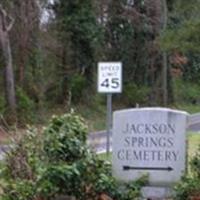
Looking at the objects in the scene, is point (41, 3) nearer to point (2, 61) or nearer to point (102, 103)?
point (2, 61)

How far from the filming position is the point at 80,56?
43938 millimetres

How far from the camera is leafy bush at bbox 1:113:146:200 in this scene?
27.4ft

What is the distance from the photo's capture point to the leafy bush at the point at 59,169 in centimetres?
834

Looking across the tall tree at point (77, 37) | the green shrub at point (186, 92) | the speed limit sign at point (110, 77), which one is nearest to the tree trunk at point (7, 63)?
the tall tree at point (77, 37)

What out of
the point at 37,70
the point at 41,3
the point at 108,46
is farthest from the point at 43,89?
the point at 108,46

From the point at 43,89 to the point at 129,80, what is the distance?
1456cm

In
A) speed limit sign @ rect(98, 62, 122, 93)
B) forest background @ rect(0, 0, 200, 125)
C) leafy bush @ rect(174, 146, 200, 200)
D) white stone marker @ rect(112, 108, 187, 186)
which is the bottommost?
leafy bush @ rect(174, 146, 200, 200)

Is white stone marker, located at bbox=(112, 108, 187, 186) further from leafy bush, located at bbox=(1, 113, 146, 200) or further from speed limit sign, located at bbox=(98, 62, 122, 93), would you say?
speed limit sign, located at bbox=(98, 62, 122, 93)

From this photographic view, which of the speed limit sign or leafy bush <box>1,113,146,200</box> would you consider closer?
leafy bush <box>1,113,146,200</box>

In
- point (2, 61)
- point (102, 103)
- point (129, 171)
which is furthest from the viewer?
point (102, 103)

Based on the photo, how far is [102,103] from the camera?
158 ft

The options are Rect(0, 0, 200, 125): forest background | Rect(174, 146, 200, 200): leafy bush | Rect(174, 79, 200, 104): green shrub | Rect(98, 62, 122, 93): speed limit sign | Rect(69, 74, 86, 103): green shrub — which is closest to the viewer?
Rect(174, 146, 200, 200): leafy bush

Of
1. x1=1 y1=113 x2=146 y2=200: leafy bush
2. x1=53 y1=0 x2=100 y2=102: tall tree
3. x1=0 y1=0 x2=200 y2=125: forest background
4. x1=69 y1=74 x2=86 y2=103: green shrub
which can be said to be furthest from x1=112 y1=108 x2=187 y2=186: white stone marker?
x1=69 y1=74 x2=86 y2=103: green shrub

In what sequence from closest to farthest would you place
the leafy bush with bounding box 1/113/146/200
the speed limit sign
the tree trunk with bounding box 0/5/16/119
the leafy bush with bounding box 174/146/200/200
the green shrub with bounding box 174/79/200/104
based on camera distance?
the leafy bush with bounding box 1/113/146/200 < the leafy bush with bounding box 174/146/200/200 < the speed limit sign < the tree trunk with bounding box 0/5/16/119 < the green shrub with bounding box 174/79/200/104
